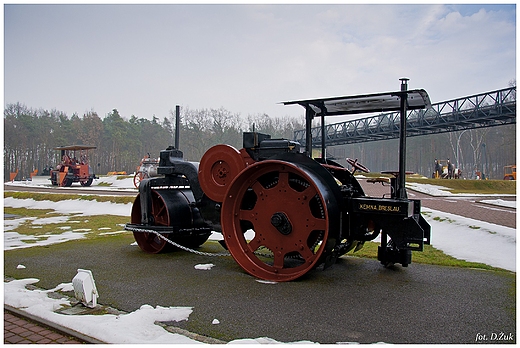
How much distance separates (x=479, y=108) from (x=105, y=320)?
32.9 metres

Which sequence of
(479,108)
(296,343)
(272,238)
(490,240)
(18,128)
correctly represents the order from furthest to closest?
1. (18,128)
2. (479,108)
3. (490,240)
4. (272,238)
5. (296,343)

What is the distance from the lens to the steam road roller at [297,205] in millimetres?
5406

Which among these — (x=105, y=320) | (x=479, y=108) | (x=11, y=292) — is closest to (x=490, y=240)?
(x=105, y=320)

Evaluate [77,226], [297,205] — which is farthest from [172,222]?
[77,226]

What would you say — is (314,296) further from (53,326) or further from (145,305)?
(53,326)

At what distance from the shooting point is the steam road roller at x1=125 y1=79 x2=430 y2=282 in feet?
17.7

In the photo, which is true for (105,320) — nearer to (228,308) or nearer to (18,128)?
(228,308)

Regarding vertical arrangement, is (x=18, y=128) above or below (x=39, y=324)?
above

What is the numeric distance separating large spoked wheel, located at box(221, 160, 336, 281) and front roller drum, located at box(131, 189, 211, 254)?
143 cm

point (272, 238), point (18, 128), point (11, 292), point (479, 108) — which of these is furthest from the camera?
point (18, 128)

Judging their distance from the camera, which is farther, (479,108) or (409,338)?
(479,108)

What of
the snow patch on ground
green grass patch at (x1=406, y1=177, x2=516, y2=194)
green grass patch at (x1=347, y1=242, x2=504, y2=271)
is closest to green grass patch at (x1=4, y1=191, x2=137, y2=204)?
green grass patch at (x1=347, y1=242, x2=504, y2=271)

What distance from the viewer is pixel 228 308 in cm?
453

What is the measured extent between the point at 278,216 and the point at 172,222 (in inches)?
91.6
